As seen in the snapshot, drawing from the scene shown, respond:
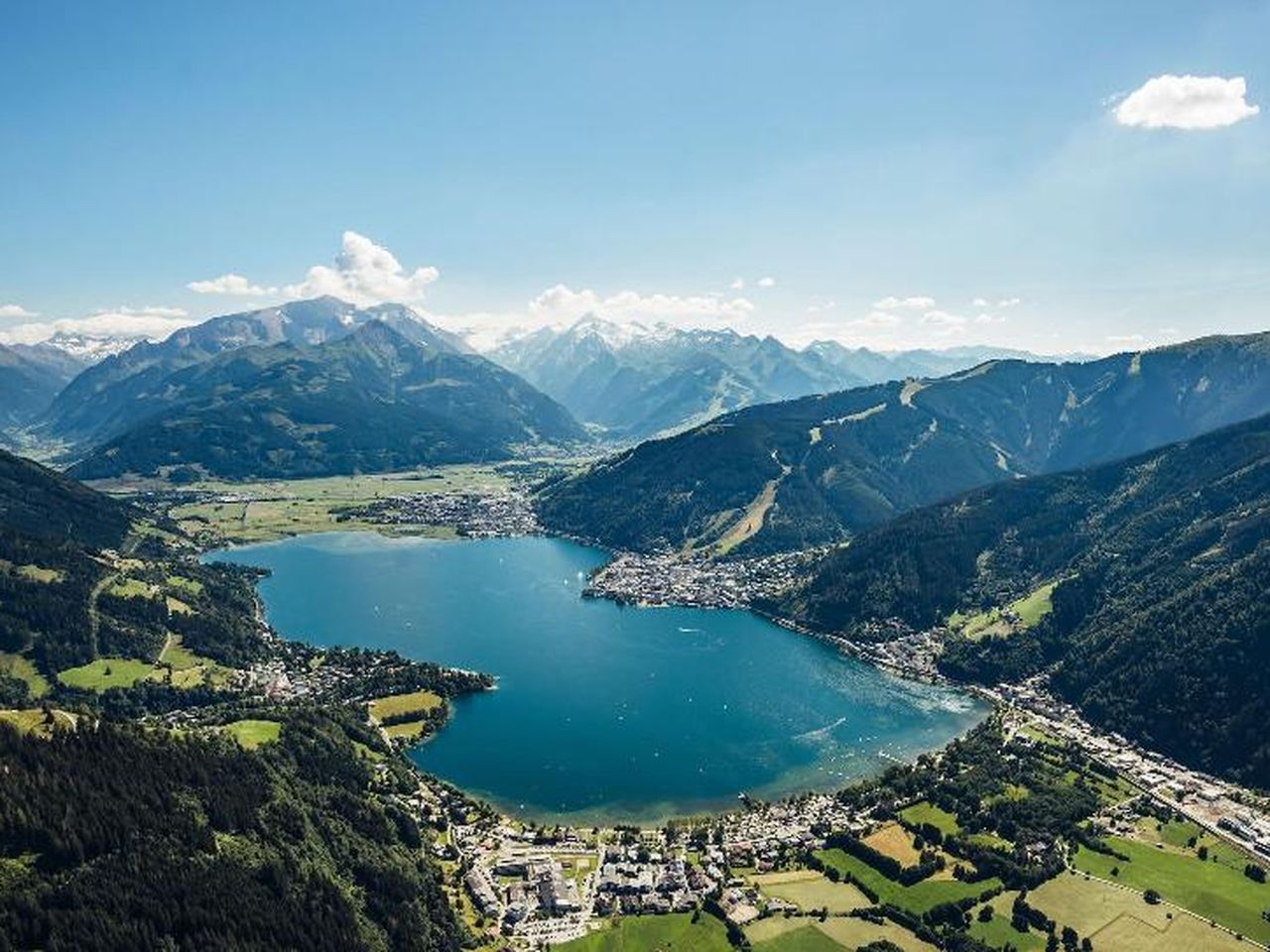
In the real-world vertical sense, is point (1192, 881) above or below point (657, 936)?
below

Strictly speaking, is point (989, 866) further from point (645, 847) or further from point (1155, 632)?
point (1155, 632)

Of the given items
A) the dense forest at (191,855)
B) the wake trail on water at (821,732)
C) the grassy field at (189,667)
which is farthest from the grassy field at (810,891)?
the grassy field at (189,667)

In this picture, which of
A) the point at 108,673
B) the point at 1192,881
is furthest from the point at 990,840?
the point at 108,673

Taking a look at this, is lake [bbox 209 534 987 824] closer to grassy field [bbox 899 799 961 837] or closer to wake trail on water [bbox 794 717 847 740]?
wake trail on water [bbox 794 717 847 740]

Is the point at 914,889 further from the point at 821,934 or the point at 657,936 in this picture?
the point at 657,936

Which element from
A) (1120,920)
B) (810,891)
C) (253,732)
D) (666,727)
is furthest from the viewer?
(666,727)

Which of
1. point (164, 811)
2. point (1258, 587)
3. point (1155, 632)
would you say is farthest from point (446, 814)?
point (1258, 587)

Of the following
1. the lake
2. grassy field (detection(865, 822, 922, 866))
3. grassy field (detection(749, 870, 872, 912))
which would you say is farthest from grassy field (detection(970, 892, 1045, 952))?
the lake
